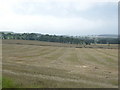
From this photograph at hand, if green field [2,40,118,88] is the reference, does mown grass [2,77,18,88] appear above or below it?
above

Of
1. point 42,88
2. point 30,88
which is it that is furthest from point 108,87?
point 30,88

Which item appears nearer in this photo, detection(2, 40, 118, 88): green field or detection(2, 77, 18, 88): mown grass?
detection(2, 77, 18, 88): mown grass

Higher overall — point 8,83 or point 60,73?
point 8,83

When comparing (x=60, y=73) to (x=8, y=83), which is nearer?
(x=8, y=83)

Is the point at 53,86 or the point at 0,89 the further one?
the point at 53,86

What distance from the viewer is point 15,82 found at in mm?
11219

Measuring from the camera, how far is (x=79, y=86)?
11.1 meters

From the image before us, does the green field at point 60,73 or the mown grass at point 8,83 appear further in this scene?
the green field at point 60,73

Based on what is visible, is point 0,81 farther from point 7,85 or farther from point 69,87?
point 69,87

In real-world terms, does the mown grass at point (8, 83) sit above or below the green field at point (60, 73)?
above

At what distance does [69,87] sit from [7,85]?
12.9 ft

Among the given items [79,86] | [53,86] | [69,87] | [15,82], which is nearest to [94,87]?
[79,86]

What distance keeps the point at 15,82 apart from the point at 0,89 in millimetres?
1255

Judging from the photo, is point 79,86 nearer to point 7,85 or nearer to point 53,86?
point 53,86
